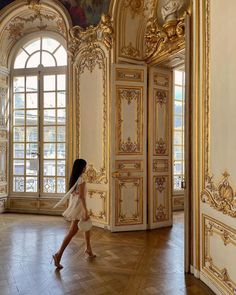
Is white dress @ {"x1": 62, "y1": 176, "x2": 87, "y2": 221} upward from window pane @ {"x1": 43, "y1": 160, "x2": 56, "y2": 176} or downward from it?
downward

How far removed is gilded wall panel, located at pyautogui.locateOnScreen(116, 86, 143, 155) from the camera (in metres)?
5.46

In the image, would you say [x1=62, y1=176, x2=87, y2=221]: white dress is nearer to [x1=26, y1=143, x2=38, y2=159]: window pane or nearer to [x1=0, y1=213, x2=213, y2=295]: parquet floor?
[x1=0, y1=213, x2=213, y2=295]: parquet floor

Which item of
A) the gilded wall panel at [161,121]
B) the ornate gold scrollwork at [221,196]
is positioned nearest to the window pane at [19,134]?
the gilded wall panel at [161,121]

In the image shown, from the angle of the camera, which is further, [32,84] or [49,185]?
[32,84]

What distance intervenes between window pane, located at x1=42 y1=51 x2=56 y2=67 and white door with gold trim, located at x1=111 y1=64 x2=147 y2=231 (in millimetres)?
2215

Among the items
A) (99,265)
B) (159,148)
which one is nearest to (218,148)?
(99,265)

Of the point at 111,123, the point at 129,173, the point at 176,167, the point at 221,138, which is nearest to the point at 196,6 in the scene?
the point at 221,138

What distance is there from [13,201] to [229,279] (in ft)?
17.6

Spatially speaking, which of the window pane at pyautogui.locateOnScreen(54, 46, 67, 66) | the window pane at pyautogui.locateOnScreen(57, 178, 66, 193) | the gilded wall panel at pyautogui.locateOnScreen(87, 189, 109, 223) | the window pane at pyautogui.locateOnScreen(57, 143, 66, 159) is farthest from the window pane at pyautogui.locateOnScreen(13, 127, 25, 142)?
the gilded wall panel at pyautogui.locateOnScreen(87, 189, 109, 223)

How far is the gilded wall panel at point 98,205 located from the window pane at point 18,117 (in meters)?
2.42

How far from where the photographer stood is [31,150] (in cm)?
710

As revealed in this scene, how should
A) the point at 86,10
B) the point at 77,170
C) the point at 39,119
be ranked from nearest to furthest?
1. the point at 77,170
2. the point at 86,10
3. the point at 39,119

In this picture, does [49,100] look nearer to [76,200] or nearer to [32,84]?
[32,84]

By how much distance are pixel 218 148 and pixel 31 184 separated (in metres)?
5.01
